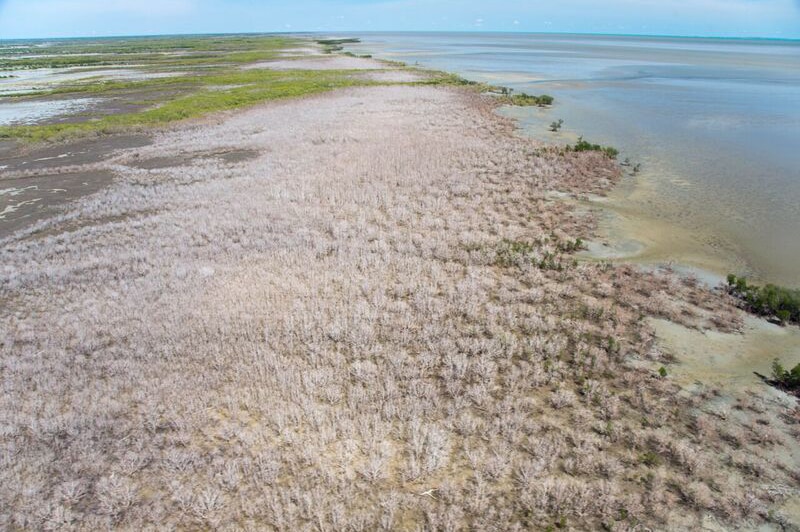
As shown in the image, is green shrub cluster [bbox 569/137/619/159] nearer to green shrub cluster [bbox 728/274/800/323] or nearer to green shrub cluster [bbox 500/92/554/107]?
green shrub cluster [bbox 728/274/800/323]

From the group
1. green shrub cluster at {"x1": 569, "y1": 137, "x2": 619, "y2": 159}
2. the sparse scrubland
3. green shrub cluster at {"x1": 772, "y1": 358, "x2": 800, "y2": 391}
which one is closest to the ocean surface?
Answer: green shrub cluster at {"x1": 569, "y1": 137, "x2": 619, "y2": 159}

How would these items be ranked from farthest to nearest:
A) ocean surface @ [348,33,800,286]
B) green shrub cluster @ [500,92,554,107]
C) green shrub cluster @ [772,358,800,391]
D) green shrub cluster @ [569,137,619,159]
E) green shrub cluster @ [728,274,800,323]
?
green shrub cluster @ [500,92,554,107] → green shrub cluster @ [569,137,619,159] → ocean surface @ [348,33,800,286] → green shrub cluster @ [728,274,800,323] → green shrub cluster @ [772,358,800,391]

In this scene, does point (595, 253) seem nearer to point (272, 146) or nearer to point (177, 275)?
point (177, 275)

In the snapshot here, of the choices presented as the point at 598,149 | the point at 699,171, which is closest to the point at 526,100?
the point at 598,149

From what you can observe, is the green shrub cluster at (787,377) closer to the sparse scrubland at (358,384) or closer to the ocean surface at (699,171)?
the sparse scrubland at (358,384)

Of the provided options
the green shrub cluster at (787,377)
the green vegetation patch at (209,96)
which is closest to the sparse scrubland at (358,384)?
the green shrub cluster at (787,377)
